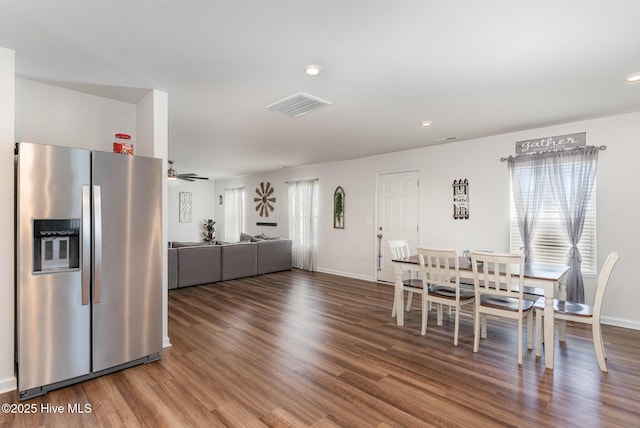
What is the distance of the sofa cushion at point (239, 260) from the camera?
6145 millimetres

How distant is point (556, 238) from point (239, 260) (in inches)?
208

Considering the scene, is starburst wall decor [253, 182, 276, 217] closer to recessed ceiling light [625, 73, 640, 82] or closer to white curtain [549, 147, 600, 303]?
white curtain [549, 147, 600, 303]

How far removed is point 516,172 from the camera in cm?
443

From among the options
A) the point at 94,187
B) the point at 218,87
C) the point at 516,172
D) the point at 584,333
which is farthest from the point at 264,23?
the point at 584,333

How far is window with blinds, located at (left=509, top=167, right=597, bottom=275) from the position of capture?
3920 millimetres

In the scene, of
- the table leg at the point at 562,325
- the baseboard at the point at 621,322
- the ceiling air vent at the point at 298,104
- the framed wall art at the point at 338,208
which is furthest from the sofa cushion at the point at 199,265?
the baseboard at the point at 621,322

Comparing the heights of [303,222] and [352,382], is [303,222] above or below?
above

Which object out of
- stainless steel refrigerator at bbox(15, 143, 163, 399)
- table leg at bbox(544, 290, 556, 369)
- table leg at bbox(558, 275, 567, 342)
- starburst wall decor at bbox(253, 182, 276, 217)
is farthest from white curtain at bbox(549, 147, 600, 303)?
starburst wall decor at bbox(253, 182, 276, 217)

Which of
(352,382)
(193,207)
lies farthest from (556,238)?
(193,207)

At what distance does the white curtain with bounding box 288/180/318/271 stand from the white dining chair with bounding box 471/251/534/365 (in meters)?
4.51

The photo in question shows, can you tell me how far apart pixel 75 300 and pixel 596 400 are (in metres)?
3.86

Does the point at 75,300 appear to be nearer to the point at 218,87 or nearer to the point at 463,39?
the point at 218,87

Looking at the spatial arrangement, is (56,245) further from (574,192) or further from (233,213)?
(233,213)

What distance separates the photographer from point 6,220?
2.32 meters
